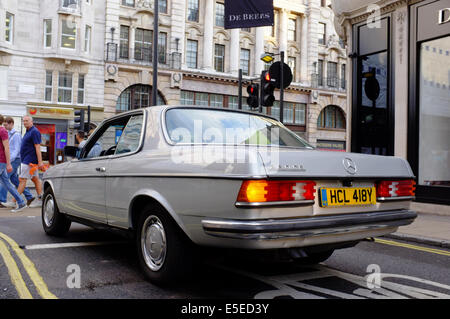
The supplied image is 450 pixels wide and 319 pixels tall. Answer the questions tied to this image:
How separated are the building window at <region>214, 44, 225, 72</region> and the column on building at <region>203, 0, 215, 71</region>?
89cm

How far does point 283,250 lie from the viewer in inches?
122

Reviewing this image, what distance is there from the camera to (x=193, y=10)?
1281 inches

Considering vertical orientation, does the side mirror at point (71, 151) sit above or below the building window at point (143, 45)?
below

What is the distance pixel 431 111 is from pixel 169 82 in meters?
22.0

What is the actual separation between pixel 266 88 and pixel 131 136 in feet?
20.5

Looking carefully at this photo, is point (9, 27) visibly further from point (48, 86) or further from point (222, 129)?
point (222, 129)

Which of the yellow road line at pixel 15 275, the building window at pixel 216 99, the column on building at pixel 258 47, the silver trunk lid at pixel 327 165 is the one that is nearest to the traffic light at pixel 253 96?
the yellow road line at pixel 15 275

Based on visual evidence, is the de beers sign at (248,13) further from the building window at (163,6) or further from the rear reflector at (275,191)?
the building window at (163,6)

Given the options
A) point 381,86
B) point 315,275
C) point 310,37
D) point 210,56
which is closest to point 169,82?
point 210,56

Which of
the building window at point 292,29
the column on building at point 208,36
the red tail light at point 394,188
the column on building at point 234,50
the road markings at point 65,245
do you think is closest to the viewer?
the red tail light at point 394,188

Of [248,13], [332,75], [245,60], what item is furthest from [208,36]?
[248,13]

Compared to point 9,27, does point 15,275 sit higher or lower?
lower

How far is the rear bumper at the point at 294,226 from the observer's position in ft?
9.59

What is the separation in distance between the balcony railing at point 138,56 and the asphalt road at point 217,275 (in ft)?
81.4
